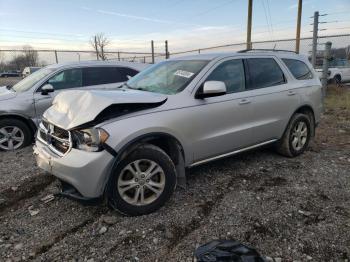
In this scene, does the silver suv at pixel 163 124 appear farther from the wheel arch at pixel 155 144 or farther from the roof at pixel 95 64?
the roof at pixel 95 64

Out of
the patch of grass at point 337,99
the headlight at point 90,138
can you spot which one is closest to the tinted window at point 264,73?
the headlight at point 90,138

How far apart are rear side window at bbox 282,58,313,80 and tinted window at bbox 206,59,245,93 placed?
3.70 feet

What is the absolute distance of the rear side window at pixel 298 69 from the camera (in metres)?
5.20

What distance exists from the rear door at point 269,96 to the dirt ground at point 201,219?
1.99 feet

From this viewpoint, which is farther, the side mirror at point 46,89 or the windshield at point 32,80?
the windshield at point 32,80

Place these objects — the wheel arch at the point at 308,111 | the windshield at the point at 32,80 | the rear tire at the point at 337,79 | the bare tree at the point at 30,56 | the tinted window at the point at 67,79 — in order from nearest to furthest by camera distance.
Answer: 1. the wheel arch at the point at 308,111
2. the windshield at the point at 32,80
3. the tinted window at the point at 67,79
4. the rear tire at the point at 337,79
5. the bare tree at the point at 30,56

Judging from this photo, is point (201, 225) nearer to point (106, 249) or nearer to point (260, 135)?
point (106, 249)

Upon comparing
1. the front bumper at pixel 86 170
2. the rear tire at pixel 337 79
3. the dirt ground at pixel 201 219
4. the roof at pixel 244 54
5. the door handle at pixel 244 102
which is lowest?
the dirt ground at pixel 201 219

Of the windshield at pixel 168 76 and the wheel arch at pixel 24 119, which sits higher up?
the windshield at pixel 168 76

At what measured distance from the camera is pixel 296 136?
5270mm

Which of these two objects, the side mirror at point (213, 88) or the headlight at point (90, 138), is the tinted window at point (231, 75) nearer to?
the side mirror at point (213, 88)

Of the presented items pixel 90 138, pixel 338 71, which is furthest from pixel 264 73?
pixel 338 71

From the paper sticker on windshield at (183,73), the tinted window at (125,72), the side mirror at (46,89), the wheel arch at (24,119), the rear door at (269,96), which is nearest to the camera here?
the paper sticker on windshield at (183,73)

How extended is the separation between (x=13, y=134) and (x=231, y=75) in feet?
13.8
